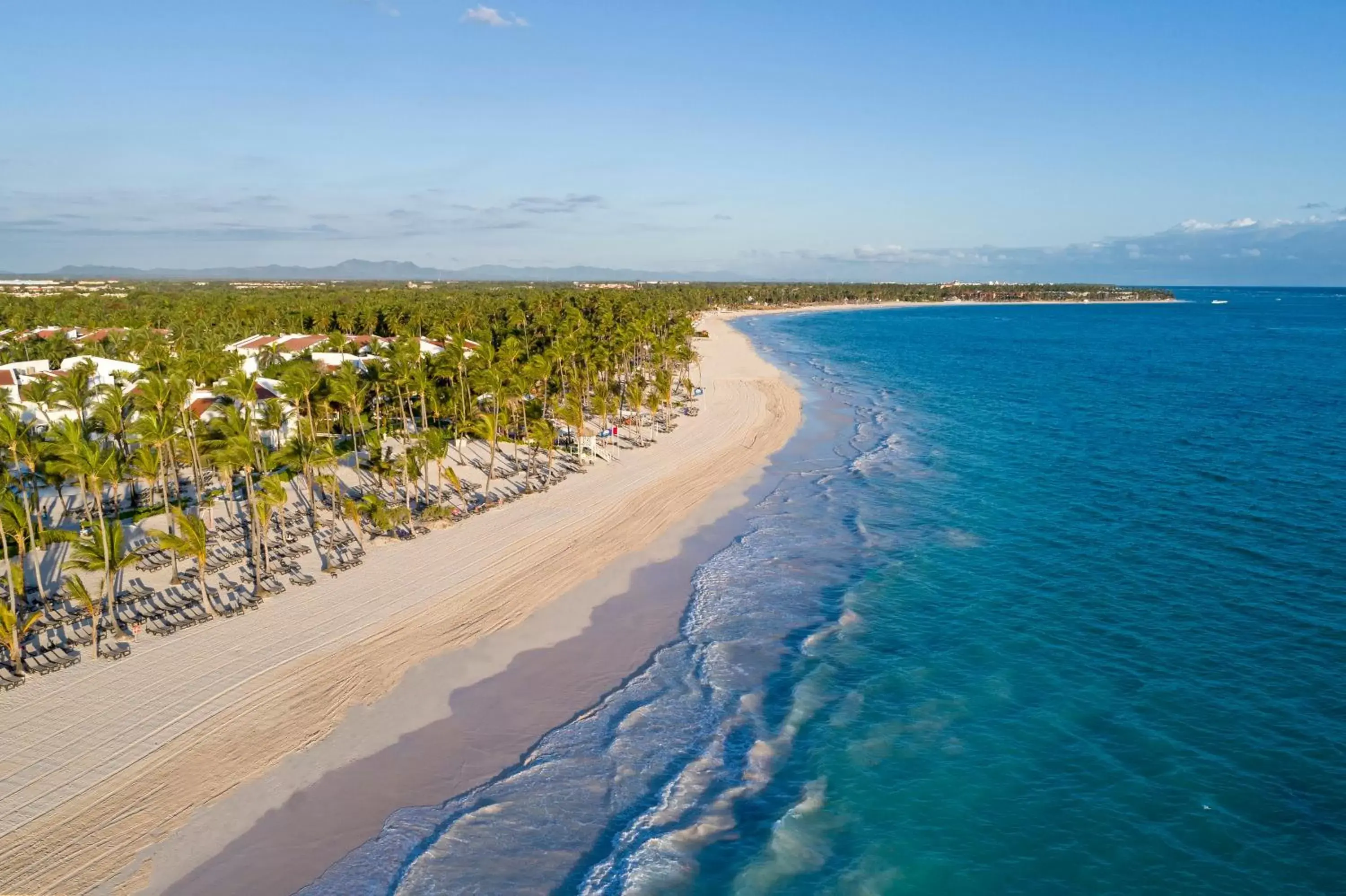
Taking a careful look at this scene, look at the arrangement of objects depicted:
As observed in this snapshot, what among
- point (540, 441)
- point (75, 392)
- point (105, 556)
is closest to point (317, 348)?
point (75, 392)

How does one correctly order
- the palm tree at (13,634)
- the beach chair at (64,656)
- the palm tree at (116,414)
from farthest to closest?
the palm tree at (116,414), the beach chair at (64,656), the palm tree at (13,634)

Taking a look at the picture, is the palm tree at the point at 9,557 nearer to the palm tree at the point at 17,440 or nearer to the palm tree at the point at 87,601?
the palm tree at the point at 17,440

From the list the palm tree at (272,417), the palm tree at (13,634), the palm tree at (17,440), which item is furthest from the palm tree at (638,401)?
the palm tree at (13,634)

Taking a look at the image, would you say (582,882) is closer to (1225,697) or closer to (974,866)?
(974,866)

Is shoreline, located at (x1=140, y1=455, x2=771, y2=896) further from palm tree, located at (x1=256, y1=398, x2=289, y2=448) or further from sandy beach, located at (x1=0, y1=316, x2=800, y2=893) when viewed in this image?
palm tree, located at (x1=256, y1=398, x2=289, y2=448)

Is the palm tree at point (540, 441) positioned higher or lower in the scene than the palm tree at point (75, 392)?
lower

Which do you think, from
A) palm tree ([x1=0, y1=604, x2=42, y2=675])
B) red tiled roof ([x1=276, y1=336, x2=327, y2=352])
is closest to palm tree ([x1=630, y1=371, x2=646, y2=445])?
red tiled roof ([x1=276, y1=336, x2=327, y2=352])

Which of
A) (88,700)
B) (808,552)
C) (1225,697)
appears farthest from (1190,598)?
(88,700)

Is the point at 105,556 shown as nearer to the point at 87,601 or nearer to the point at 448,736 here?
the point at 87,601
